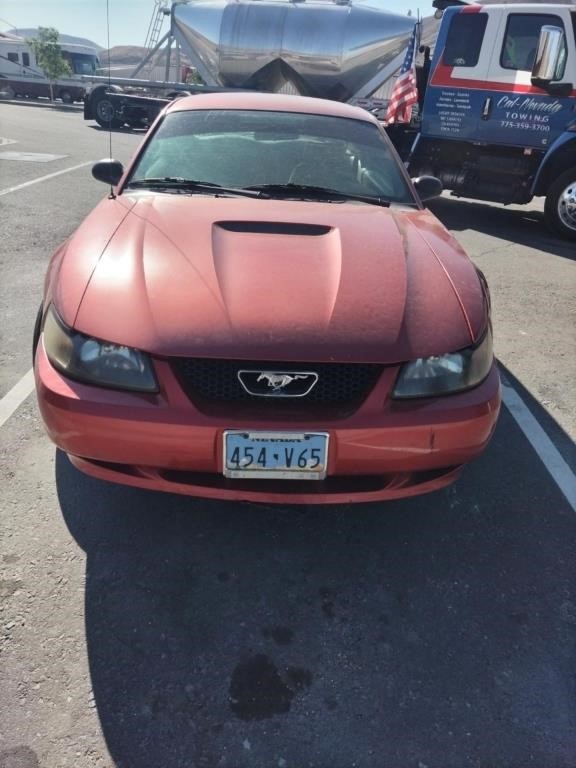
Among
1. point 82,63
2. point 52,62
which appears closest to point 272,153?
point 52,62

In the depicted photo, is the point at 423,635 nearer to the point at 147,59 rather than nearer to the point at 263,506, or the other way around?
the point at 263,506

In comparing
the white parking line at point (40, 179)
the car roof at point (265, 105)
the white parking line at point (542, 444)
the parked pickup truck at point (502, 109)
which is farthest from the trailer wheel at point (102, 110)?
the white parking line at point (542, 444)

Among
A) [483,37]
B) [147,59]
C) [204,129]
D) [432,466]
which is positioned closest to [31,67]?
[147,59]

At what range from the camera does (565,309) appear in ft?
16.9

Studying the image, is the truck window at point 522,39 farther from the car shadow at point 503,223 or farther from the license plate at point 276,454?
the license plate at point 276,454

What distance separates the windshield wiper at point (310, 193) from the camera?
297 centimetres

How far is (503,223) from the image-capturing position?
28.8 feet

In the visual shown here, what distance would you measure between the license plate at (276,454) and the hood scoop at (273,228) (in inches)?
37.9

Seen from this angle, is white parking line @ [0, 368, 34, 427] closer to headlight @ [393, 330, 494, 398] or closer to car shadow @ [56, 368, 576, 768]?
car shadow @ [56, 368, 576, 768]

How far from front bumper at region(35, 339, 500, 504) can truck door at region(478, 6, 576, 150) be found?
22.4 ft

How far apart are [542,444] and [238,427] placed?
1.92m

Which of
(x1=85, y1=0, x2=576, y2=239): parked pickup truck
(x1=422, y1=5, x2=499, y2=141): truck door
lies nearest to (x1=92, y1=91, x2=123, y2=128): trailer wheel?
(x1=85, y1=0, x2=576, y2=239): parked pickup truck

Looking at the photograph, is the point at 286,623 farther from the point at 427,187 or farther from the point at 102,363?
the point at 427,187

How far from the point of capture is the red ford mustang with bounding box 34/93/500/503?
1909 millimetres
